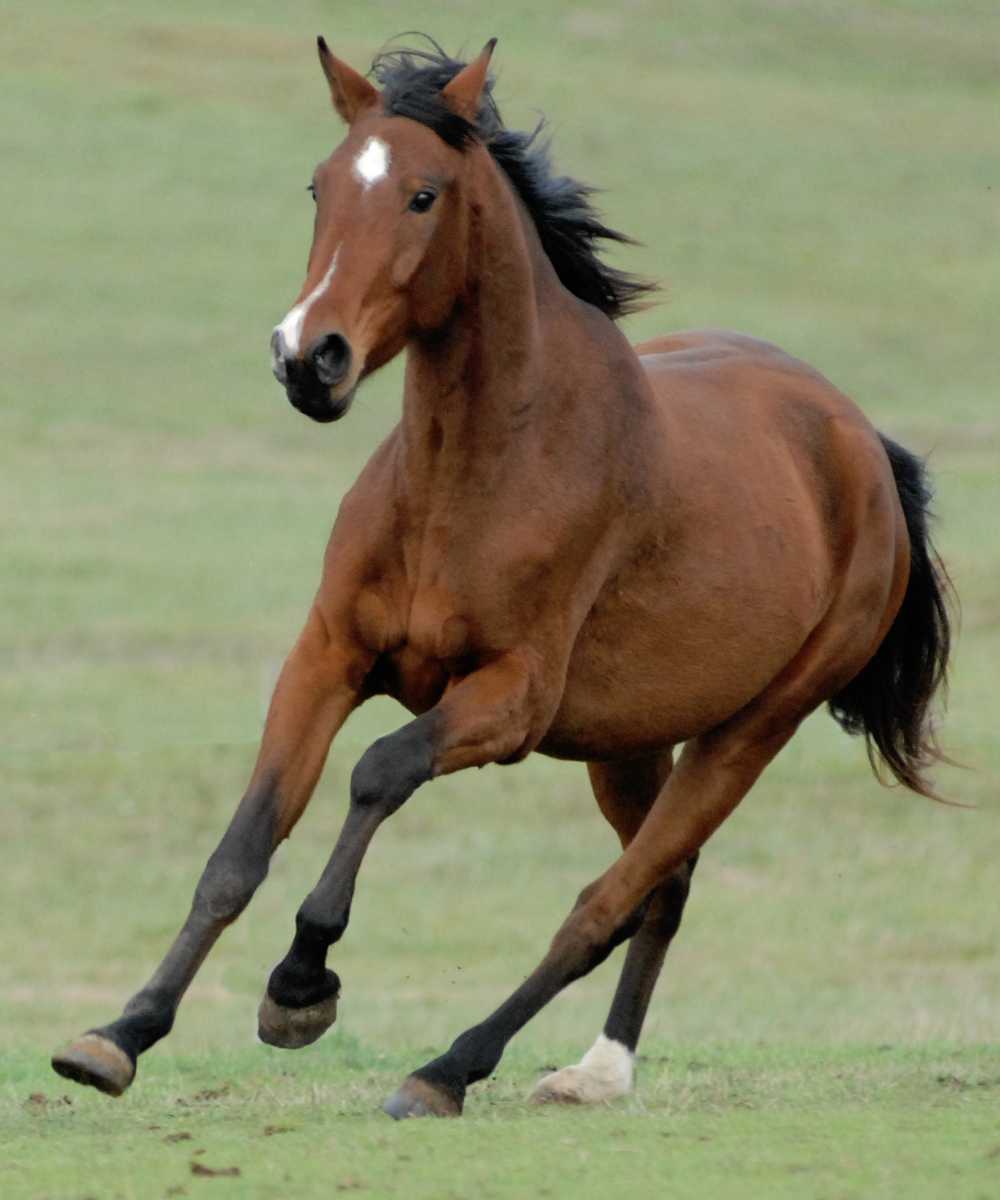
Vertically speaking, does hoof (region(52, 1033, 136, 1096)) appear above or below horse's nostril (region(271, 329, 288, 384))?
below

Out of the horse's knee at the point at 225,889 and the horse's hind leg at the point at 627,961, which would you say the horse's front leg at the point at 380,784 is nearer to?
the horse's knee at the point at 225,889

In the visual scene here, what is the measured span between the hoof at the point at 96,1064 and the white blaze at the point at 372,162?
207 centimetres

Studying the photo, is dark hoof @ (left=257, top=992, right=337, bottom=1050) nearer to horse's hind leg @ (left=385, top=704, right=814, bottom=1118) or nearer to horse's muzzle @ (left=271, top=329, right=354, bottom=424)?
horse's hind leg @ (left=385, top=704, right=814, bottom=1118)

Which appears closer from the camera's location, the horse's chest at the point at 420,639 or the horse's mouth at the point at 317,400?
the horse's mouth at the point at 317,400

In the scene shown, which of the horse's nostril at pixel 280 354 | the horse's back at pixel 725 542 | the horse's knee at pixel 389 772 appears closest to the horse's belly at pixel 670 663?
the horse's back at pixel 725 542

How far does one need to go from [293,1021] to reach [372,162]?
207 centimetres

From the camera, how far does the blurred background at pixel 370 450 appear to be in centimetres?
1359

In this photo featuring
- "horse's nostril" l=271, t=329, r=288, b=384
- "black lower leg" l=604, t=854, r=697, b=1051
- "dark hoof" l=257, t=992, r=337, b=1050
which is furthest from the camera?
"black lower leg" l=604, t=854, r=697, b=1051

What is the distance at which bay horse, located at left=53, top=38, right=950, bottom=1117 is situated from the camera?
6.30m

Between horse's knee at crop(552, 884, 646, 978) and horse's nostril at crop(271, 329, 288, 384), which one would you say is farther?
horse's knee at crop(552, 884, 646, 978)

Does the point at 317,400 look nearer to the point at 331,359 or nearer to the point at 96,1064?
the point at 331,359

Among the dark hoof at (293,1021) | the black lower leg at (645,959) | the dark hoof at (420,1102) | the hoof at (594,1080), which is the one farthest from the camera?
the black lower leg at (645,959)

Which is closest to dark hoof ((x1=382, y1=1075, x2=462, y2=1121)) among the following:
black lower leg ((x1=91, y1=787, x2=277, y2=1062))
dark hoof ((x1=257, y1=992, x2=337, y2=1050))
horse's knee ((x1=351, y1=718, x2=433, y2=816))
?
dark hoof ((x1=257, y1=992, x2=337, y2=1050))

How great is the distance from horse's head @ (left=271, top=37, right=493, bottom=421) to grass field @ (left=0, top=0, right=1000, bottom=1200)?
176 centimetres
